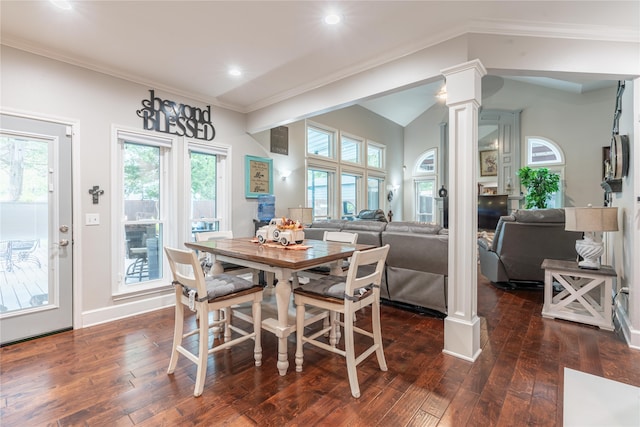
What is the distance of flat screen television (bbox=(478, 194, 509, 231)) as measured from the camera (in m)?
7.80

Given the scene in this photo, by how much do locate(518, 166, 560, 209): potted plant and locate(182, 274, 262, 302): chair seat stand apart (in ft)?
24.2

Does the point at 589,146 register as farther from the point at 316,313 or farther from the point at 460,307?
the point at 316,313

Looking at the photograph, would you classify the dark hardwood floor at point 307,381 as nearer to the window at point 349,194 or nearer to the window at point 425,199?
the window at point 349,194

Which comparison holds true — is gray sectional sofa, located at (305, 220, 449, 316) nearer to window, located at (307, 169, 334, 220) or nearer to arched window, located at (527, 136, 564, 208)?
window, located at (307, 169, 334, 220)

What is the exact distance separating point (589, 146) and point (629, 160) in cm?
570

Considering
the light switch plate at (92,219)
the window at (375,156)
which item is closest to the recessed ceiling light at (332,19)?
the light switch plate at (92,219)

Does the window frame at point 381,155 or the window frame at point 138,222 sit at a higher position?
the window frame at point 381,155

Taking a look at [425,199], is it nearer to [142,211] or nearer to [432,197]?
[432,197]

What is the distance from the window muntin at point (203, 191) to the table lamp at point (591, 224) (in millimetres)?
4147

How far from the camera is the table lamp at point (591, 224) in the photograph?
9.12 feet

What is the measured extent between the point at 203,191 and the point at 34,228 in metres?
1.76

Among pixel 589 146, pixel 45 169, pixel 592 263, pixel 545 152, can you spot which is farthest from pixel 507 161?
pixel 45 169

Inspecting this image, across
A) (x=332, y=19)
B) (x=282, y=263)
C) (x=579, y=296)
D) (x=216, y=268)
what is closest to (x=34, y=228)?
(x=216, y=268)

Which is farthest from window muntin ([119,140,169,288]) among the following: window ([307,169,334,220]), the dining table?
window ([307,169,334,220])
